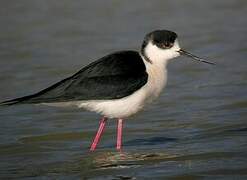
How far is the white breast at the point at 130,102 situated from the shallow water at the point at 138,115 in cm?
39

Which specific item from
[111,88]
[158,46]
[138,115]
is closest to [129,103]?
[111,88]

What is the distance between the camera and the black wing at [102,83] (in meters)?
7.82

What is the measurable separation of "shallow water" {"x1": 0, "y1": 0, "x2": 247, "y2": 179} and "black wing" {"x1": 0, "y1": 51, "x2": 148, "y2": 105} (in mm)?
556

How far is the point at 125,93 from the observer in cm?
784

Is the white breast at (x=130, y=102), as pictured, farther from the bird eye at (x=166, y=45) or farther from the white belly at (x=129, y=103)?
the bird eye at (x=166, y=45)

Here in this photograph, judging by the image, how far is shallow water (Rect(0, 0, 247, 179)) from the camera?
24.3 ft

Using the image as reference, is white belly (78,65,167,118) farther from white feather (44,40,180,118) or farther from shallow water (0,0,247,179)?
shallow water (0,0,247,179)

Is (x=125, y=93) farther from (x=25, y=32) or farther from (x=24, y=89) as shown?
(x=25, y=32)

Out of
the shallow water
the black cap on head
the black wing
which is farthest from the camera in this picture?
the black cap on head

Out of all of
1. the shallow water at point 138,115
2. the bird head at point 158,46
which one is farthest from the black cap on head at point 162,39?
the shallow water at point 138,115

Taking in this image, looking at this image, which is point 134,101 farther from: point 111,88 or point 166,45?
point 166,45

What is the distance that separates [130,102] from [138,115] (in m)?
1.70

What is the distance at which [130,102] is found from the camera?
7867mm

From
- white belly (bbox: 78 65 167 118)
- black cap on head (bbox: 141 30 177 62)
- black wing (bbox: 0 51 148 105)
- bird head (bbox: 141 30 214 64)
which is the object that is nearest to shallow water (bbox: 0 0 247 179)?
white belly (bbox: 78 65 167 118)
